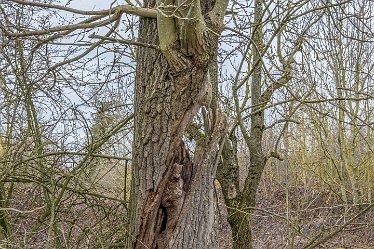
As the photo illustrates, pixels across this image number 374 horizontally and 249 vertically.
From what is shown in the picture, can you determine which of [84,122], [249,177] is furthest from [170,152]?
[249,177]

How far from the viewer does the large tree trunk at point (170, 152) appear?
2896 mm

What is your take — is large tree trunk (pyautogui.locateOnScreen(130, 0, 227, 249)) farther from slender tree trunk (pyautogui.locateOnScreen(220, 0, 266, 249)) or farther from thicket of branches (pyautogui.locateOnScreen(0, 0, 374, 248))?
slender tree trunk (pyautogui.locateOnScreen(220, 0, 266, 249))

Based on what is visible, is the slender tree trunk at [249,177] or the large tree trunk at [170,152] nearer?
the large tree trunk at [170,152]

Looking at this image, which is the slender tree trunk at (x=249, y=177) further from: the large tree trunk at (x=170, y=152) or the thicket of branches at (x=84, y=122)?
the large tree trunk at (x=170, y=152)

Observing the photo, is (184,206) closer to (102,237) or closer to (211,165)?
(211,165)

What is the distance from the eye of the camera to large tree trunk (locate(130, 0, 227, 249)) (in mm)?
2896

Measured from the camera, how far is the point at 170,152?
296cm

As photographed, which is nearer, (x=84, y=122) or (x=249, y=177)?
(x=84, y=122)

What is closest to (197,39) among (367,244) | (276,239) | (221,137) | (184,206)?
(221,137)

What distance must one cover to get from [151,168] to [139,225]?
0.41 meters

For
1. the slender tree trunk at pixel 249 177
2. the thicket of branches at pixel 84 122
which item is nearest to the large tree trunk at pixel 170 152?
the thicket of branches at pixel 84 122

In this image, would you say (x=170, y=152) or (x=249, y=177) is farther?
(x=249, y=177)

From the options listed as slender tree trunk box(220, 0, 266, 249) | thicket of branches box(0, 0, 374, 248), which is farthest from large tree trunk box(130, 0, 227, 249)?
slender tree trunk box(220, 0, 266, 249)

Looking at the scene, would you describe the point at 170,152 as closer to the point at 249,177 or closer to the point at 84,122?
the point at 84,122
